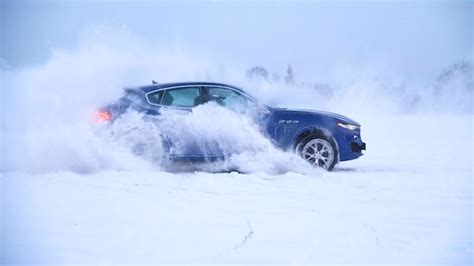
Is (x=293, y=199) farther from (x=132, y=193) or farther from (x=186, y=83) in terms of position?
(x=186, y=83)

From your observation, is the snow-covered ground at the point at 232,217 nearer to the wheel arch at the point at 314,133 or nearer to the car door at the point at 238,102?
the wheel arch at the point at 314,133

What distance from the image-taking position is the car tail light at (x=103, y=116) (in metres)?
6.43

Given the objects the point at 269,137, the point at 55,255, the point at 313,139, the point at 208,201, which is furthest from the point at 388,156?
the point at 55,255

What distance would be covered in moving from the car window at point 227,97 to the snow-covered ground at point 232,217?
3.80 feet

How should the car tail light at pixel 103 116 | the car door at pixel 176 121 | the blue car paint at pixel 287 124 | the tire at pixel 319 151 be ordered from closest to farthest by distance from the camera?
the car tail light at pixel 103 116 < the car door at pixel 176 121 < the blue car paint at pixel 287 124 < the tire at pixel 319 151

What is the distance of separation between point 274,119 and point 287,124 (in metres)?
0.24

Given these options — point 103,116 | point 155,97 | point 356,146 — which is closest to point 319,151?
point 356,146

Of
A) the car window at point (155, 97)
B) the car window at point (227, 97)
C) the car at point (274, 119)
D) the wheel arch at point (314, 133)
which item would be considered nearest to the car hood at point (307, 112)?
the car at point (274, 119)

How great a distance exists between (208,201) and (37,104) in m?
4.75

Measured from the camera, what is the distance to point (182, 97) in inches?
268

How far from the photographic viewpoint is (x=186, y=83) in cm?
688

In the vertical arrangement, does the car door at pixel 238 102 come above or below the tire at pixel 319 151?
above

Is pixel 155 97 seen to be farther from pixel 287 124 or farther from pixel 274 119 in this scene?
pixel 287 124

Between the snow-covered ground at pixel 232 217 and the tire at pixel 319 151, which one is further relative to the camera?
the tire at pixel 319 151
